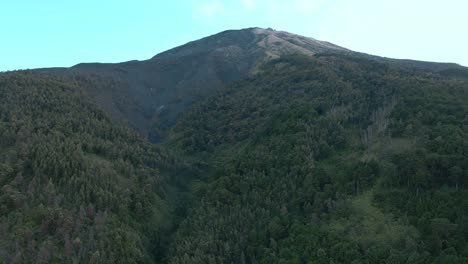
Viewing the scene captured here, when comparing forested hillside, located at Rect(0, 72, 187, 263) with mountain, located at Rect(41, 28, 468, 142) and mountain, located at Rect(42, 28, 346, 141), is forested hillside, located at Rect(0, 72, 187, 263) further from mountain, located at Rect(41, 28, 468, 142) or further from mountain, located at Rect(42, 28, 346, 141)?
mountain, located at Rect(42, 28, 346, 141)

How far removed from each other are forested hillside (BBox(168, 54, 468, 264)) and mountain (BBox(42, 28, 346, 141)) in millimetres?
43817

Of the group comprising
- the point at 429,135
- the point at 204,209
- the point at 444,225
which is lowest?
the point at 204,209

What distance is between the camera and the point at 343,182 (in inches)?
2272

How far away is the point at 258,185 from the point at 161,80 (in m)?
116

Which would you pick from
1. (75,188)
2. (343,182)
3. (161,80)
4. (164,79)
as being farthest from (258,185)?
(164,79)

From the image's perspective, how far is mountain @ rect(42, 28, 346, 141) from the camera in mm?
132625

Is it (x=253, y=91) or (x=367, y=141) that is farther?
(x=253, y=91)

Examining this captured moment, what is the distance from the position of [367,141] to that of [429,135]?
11280 mm

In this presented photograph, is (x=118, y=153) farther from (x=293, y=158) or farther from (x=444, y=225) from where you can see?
(x=444, y=225)

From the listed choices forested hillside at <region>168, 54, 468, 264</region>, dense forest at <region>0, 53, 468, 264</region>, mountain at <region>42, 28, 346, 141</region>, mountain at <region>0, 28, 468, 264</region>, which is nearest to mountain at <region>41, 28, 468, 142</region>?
mountain at <region>42, 28, 346, 141</region>

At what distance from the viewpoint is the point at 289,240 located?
161 ft

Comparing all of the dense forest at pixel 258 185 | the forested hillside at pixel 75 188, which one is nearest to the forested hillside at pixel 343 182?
the dense forest at pixel 258 185

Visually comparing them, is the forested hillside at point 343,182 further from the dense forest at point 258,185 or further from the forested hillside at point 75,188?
the forested hillside at point 75,188

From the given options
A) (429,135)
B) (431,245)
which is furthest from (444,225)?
(429,135)
